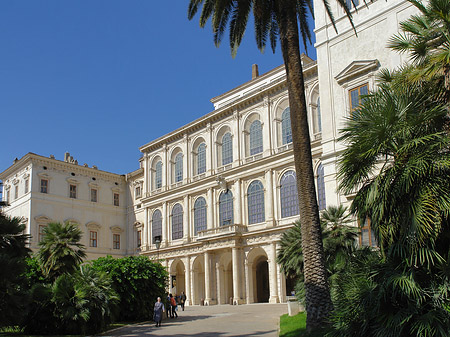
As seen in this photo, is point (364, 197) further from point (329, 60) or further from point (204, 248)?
point (204, 248)

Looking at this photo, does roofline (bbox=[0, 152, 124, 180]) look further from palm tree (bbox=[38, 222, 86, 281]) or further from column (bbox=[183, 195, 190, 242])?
palm tree (bbox=[38, 222, 86, 281])

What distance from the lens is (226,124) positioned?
152ft

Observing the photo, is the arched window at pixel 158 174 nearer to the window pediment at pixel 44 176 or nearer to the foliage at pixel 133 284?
the window pediment at pixel 44 176

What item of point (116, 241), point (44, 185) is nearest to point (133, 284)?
point (44, 185)

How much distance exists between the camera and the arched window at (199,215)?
1841 inches

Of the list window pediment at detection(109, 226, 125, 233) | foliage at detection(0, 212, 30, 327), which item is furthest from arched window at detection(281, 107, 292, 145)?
foliage at detection(0, 212, 30, 327)

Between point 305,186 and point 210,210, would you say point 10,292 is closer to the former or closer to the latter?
point 305,186

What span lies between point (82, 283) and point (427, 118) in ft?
49.8

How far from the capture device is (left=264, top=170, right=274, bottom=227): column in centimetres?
3994

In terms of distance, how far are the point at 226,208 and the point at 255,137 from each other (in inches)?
268

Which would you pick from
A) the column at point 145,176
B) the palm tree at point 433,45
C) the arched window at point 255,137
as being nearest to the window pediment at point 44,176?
the column at point 145,176

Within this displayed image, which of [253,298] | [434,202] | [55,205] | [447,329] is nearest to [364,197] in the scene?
[434,202]

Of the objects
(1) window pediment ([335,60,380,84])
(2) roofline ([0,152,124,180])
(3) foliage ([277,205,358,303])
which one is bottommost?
(3) foliage ([277,205,358,303])

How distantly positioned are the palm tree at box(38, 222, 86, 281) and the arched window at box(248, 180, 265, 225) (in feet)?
58.5
